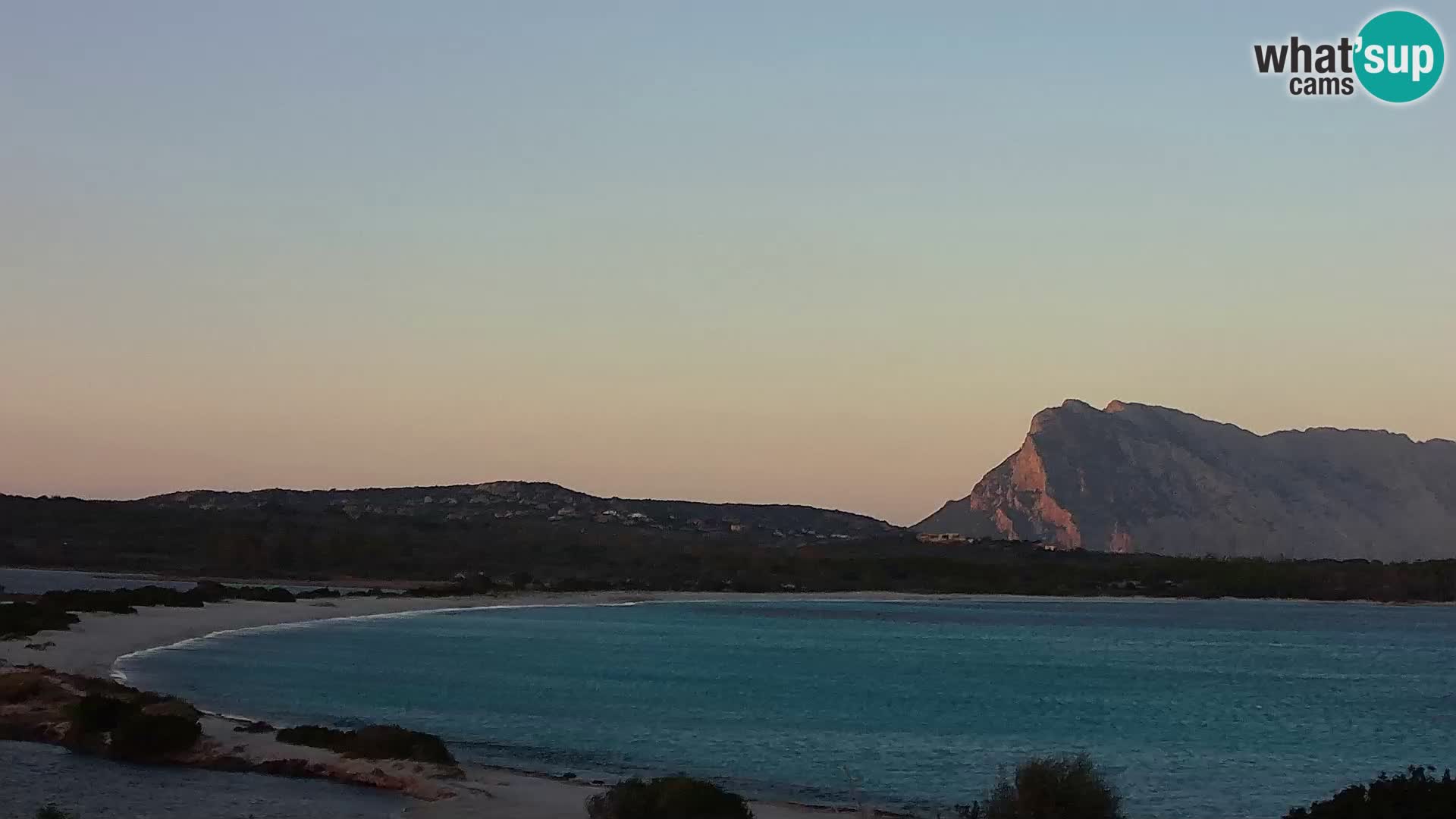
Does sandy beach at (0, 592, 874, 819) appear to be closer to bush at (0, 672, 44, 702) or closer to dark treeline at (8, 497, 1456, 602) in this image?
bush at (0, 672, 44, 702)

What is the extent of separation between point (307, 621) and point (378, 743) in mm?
50856

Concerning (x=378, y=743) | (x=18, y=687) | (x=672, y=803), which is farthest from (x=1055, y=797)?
(x=18, y=687)

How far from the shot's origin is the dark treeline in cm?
12275

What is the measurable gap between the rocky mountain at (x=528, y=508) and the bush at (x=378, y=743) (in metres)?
139

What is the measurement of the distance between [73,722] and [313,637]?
122 feet

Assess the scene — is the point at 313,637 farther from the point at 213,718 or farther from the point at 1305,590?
the point at 1305,590

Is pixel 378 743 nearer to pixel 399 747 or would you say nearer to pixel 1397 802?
pixel 399 747

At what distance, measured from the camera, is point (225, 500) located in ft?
577

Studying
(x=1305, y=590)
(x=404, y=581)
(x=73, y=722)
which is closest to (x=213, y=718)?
(x=73, y=722)

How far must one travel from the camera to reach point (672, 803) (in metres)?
18.9

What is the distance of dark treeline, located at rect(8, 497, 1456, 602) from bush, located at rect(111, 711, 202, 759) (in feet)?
276

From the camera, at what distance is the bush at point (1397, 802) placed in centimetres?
1545

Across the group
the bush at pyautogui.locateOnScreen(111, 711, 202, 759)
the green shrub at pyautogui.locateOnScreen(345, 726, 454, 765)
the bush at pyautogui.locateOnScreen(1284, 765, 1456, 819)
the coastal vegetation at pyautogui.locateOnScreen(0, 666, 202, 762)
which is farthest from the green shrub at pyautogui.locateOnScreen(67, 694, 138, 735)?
the bush at pyautogui.locateOnScreen(1284, 765, 1456, 819)

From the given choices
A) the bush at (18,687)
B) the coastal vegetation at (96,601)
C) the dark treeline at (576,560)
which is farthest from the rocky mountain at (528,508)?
the bush at (18,687)
